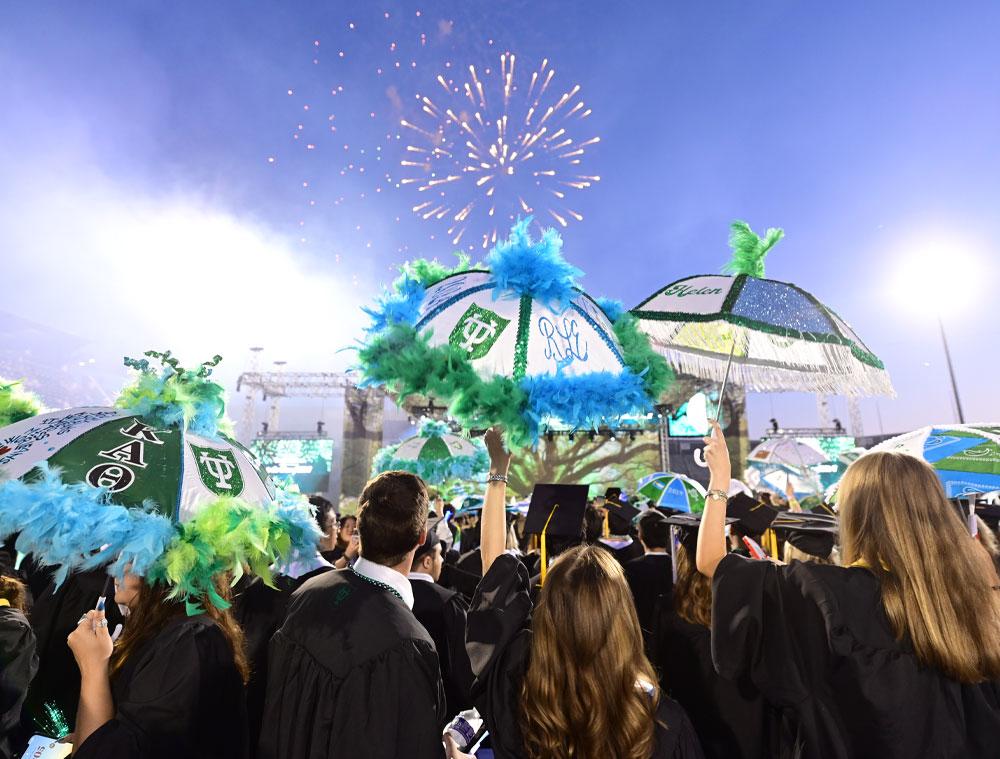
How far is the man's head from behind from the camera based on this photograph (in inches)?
91.2

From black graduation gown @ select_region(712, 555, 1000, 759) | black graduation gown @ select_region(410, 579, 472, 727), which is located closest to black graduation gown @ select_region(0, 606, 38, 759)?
black graduation gown @ select_region(410, 579, 472, 727)

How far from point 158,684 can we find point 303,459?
34.4 meters

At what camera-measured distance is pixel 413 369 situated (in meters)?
2.31

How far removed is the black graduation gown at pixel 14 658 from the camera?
2.46 m

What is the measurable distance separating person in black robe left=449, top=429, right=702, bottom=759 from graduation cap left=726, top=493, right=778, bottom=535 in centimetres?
200

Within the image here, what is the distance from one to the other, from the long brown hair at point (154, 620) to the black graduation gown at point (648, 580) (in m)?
2.78

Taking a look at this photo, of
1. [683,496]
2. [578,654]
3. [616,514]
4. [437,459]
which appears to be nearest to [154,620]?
[578,654]

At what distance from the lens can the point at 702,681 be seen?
3.02m

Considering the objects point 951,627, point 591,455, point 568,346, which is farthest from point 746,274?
point 591,455

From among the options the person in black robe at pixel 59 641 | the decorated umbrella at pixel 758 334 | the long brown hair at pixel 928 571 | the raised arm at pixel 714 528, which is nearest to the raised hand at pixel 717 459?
the raised arm at pixel 714 528

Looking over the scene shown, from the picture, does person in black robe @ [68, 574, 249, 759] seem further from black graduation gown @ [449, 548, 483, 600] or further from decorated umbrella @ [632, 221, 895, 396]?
black graduation gown @ [449, 548, 483, 600]

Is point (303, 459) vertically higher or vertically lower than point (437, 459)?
higher

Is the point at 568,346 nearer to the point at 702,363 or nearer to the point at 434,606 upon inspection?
the point at 702,363

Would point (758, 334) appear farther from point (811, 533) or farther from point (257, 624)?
point (257, 624)
